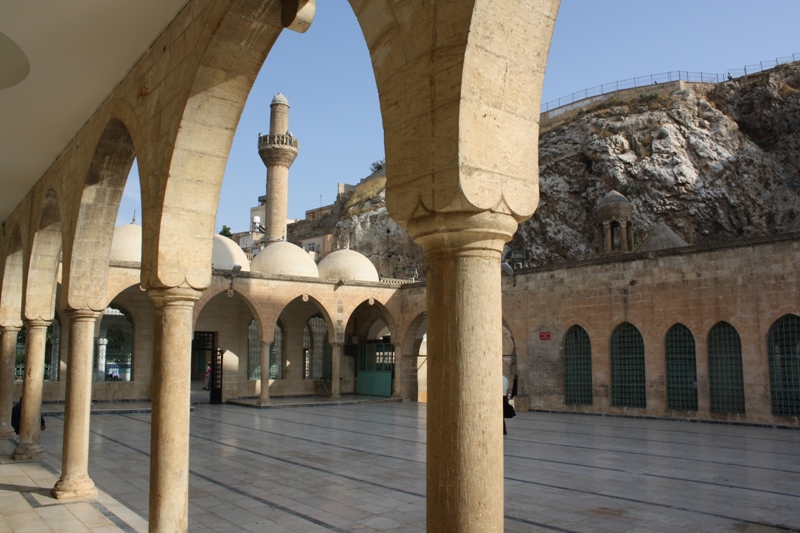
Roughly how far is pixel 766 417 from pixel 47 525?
40.0ft

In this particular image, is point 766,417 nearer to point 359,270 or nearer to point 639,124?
point 359,270

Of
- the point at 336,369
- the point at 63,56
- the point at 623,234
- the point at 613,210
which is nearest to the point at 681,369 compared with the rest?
the point at 623,234

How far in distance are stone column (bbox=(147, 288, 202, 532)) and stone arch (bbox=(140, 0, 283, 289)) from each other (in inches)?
8.4

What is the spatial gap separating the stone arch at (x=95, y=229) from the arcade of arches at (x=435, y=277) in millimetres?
22

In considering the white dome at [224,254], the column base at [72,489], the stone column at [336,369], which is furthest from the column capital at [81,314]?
the stone column at [336,369]

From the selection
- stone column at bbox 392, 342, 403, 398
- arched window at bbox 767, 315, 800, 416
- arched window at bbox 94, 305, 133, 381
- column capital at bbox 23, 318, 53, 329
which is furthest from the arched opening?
column capital at bbox 23, 318, 53, 329

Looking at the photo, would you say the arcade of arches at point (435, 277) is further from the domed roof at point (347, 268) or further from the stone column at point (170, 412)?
the domed roof at point (347, 268)

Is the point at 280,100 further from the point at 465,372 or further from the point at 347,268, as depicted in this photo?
the point at 465,372

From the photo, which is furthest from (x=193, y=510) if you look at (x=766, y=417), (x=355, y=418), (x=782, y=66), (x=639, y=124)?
(x=782, y=66)

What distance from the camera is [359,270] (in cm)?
2188

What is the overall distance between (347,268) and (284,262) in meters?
2.13

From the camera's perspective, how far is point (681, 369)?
14031mm

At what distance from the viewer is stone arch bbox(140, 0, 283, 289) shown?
4332mm

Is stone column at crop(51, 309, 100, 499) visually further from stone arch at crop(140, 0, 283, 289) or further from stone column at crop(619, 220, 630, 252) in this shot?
stone column at crop(619, 220, 630, 252)
